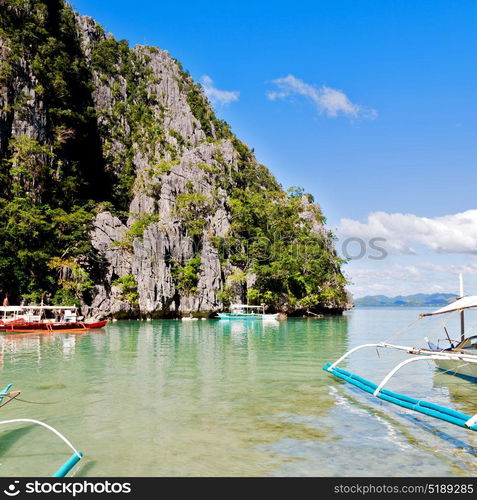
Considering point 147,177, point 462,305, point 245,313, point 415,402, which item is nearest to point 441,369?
point 462,305

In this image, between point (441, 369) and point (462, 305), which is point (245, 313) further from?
point (462, 305)

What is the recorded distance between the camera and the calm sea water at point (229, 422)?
7.27 metres

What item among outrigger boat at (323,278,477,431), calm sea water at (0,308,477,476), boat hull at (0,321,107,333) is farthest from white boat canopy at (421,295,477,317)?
boat hull at (0,321,107,333)

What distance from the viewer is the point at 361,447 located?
802cm

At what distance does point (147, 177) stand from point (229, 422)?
59990 mm

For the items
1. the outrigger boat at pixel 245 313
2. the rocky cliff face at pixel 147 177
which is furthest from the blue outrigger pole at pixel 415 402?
the rocky cliff face at pixel 147 177

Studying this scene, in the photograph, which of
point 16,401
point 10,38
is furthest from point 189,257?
point 16,401

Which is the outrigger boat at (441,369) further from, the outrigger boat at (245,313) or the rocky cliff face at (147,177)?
the rocky cliff face at (147,177)

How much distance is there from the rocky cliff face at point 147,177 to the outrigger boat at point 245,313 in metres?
1.96

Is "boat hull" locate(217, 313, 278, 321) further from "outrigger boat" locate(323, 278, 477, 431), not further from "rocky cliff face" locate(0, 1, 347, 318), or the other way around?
"outrigger boat" locate(323, 278, 477, 431)

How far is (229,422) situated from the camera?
9.70 m

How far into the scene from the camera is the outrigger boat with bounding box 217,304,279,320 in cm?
5291

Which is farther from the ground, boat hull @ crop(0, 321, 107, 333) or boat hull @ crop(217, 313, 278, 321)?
boat hull @ crop(0, 321, 107, 333)

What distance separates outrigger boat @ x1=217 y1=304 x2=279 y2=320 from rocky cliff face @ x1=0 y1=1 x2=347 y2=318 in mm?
1964
